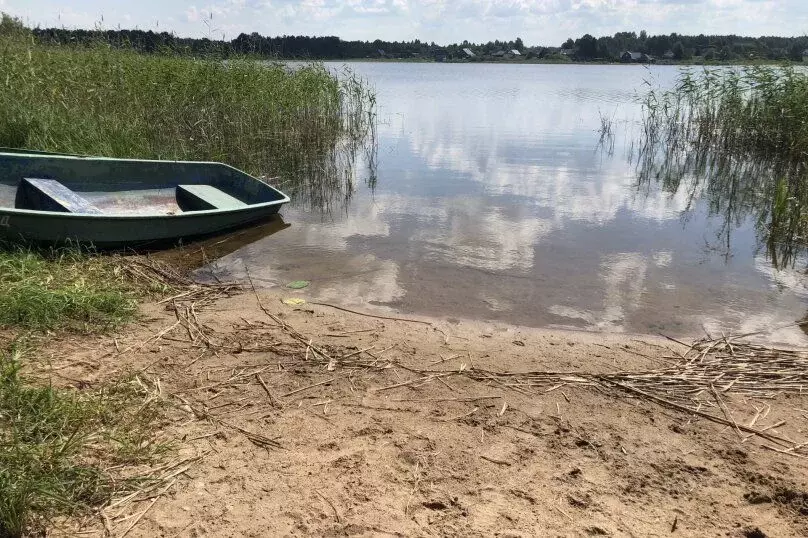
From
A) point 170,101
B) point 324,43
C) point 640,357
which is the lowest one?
point 640,357

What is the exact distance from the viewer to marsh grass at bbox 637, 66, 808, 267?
9.42 metres

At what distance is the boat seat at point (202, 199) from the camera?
716 cm

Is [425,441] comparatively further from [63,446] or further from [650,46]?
[650,46]

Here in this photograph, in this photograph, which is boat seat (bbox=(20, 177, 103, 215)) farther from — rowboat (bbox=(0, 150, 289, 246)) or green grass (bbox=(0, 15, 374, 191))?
green grass (bbox=(0, 15, 374, 191))

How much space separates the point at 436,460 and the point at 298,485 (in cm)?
64

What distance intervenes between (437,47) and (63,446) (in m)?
84.9

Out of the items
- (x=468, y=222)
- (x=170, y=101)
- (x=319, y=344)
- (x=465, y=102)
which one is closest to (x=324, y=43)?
(x=465, y=102)

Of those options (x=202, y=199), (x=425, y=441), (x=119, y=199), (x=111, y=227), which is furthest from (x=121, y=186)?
(x=425, y=441)

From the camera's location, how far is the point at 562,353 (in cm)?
420

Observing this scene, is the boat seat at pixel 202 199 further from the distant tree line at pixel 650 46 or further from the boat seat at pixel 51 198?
the distant tree line at pixel 650 46

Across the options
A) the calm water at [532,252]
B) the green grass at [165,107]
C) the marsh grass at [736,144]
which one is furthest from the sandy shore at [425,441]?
the marsh grass at [736,144]

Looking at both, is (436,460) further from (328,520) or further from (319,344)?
(319,344)

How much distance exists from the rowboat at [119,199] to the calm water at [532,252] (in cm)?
53

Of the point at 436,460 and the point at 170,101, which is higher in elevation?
the point at 170,101
